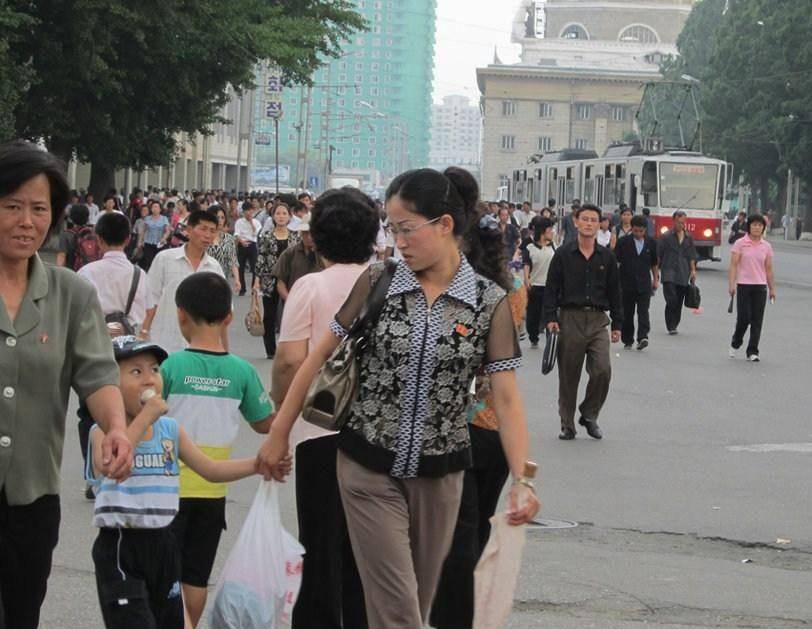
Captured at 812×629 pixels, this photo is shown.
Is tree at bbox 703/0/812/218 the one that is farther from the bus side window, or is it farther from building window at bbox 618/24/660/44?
building window at bbox 618/24/660/44

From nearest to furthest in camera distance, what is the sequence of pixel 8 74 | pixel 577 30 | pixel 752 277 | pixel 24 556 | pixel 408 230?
1. pixel 24 556
2. pixel 408 230
3. pixel 752 277
4. pixel 8 74
5. pixel 577 30

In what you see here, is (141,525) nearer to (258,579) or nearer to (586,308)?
(258,579)

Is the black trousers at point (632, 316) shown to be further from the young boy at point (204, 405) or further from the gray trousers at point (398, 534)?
the gray trousers at point (398, 534)

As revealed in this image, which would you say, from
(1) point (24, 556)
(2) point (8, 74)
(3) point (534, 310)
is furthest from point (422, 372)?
(2) point (8, 74)

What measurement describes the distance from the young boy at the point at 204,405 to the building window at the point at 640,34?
16187cm

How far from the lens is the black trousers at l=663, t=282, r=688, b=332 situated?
2345 centimetres

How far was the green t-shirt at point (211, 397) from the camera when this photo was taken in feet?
19.2

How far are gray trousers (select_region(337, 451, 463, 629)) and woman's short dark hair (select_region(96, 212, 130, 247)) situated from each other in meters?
5.42

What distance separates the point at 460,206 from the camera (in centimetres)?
525

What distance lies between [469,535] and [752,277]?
46.9ft

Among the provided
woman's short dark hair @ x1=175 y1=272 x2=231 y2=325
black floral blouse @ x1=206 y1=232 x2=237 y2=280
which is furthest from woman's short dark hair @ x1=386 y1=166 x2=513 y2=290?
black floral blouse @ x1=206 y1=232 x2=237 y2=280

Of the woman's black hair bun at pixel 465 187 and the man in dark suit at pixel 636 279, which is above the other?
the woman's black hair bun at pixel 465 187

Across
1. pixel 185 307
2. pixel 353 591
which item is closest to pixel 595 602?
pixel 353 591

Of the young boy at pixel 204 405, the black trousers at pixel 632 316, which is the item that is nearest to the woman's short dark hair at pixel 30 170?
the young boy at pixel 204 405
